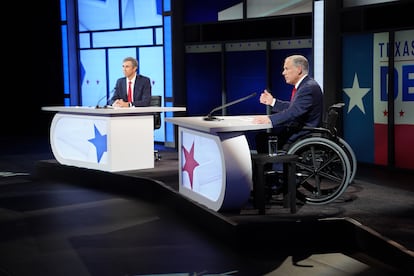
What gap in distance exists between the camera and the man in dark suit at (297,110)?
5.27 m

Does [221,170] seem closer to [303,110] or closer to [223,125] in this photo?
[223,125]

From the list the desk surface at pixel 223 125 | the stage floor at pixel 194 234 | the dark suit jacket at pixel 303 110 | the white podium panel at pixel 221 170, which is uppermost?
the dark suit jacket at pixel 303 110

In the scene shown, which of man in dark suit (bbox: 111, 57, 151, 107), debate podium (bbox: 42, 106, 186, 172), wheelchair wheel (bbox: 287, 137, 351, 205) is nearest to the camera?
wheelchair wheel (bbox: 287, 137, 351, 205)

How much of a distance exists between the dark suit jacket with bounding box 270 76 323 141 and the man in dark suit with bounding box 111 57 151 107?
2.66m

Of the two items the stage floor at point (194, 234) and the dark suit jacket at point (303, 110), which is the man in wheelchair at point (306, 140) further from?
the stage floor at point (194, 234)

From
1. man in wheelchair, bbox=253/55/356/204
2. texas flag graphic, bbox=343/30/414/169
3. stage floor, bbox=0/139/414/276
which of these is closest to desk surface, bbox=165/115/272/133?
man in wheelchair, bbox=253/55/356/204

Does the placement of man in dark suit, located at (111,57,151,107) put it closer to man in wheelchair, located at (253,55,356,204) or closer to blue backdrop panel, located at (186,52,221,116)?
blue backdrop panel, located at (186,52,221,116)

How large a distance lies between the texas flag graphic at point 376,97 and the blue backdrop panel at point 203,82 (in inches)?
89.6

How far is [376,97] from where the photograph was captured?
740 cm

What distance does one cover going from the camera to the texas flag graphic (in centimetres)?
708

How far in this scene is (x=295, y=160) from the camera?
5.04m

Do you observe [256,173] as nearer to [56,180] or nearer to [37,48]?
[56,180]

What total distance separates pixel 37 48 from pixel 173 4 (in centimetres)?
365

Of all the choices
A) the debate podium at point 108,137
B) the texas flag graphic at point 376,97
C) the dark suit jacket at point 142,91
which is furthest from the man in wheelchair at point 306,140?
the dark suit jacket at point 142,91
